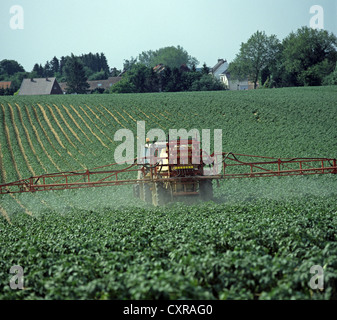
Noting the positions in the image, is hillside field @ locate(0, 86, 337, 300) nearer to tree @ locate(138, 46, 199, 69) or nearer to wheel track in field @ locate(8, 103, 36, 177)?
wheel track in field @ locate(8, 103, 36, 177)

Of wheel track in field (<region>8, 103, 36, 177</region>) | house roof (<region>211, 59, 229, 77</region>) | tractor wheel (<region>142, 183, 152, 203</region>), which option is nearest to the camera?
tractor wheel (<region>142, 183, 152, 203</region>)

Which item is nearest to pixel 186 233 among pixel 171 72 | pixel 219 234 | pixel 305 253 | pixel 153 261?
pixel 219 234

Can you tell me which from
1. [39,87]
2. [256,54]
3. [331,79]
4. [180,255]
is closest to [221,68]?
[256,54]

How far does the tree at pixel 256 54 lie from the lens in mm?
78938

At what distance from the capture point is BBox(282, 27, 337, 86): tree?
64688 millimetres

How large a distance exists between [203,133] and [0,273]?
25160mm

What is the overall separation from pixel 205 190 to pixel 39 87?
79413 mm

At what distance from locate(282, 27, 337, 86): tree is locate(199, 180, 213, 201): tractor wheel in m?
53.6

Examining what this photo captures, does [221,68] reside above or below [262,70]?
above

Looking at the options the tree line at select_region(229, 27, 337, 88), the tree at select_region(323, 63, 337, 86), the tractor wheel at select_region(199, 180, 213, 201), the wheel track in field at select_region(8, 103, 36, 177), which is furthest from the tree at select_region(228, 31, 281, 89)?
the tractor wheel at select_region(199, 180, 213, 201)

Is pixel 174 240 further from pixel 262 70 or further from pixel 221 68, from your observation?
pixel 221 68

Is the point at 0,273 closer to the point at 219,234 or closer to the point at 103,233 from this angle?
the point at 103,233

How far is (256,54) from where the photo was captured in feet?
262
